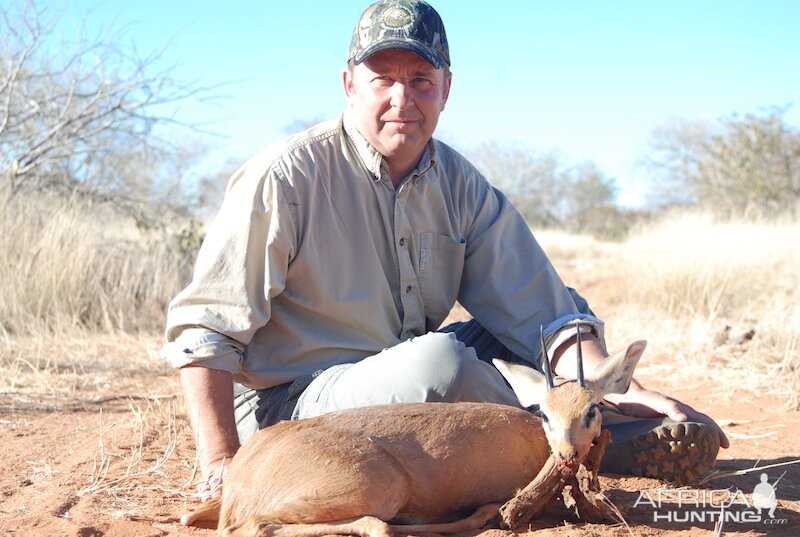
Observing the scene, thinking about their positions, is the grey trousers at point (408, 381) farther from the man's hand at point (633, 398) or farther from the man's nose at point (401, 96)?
the man's nose at point (401, 96)

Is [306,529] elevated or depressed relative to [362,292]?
depressed

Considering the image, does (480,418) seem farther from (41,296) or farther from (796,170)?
(796,170)

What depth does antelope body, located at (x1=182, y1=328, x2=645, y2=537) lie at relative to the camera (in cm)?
253

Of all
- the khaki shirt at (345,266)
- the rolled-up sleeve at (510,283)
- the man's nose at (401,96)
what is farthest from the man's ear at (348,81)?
the rolled-up sleeve at (510,283)

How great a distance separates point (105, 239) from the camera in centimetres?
852

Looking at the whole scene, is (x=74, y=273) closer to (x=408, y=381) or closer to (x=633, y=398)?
(x=408, y=381)

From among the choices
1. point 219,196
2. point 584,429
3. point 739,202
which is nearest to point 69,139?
point 584,429

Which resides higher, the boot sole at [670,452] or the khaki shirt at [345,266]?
the khaki shirt at [345,266]

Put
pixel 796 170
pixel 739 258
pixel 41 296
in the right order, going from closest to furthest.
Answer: pixel 41 296 < pixel 739 258 < pixel 796 170

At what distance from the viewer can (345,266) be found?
11.4ft

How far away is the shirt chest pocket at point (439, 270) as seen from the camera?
147 inches

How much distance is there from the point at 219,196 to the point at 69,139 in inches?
915

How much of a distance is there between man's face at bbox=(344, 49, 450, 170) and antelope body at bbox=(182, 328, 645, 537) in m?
1.20

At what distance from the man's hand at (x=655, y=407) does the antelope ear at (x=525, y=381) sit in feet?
1.61
